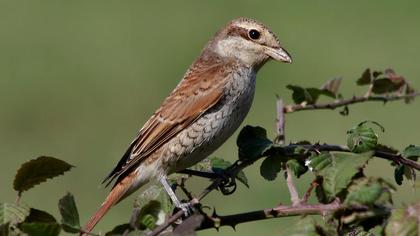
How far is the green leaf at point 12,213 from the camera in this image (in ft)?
6.63

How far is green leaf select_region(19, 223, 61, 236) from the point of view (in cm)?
191

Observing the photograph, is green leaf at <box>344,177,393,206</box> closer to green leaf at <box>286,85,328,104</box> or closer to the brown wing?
green leaf at <box>286,85,328,104</box>

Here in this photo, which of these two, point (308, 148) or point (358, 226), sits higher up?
point (308, 148)

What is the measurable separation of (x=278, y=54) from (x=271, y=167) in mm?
2152

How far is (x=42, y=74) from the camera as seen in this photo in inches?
593

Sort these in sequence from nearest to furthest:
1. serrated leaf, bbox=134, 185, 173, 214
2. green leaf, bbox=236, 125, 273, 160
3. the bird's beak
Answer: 1. serrated leaf, bbox=134, 185, 173, 214
2. green leaf, bbox=236, 125, 273, 160
3. the bird's beak

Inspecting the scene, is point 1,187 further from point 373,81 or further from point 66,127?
point 373,81

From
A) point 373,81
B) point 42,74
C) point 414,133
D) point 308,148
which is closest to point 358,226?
point 308,148

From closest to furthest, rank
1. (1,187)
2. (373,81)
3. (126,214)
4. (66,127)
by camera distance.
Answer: (373,81) → (126,214) → (1,187) → (66,127)

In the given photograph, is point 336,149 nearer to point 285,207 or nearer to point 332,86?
point 285,207

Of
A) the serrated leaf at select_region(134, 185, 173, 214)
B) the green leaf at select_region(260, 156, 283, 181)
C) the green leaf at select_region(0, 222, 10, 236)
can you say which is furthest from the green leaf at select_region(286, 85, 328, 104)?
the green leaf at select_region(0, 222, 10, 236)

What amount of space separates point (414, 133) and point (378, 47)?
13.5ft

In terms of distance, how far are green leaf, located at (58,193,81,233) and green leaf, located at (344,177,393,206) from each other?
1.79 feet

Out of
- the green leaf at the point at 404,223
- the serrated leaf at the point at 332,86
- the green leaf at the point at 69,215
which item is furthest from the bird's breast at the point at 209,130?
the green leaf at the point at 404,223
